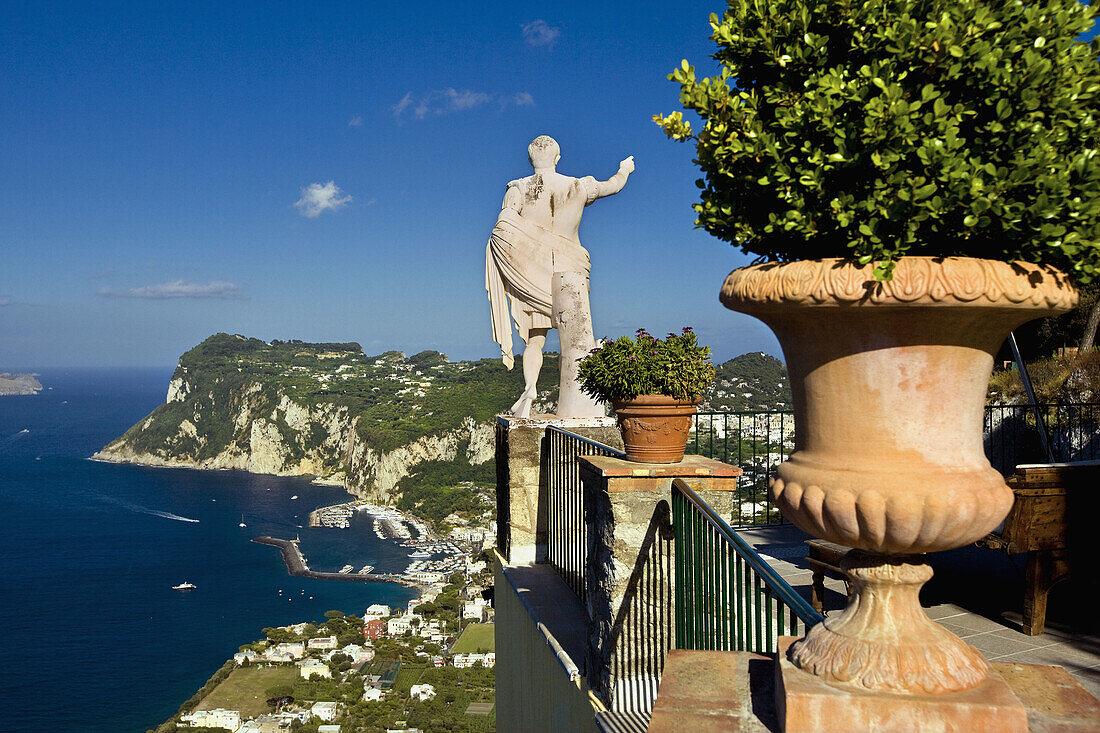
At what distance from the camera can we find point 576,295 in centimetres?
631

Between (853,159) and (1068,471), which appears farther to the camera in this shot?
(1068,471)

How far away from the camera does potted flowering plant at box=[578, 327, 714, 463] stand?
3.61m

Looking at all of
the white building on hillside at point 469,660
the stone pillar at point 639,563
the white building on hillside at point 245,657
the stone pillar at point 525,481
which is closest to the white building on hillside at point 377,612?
the white building on hillside at point 245,657

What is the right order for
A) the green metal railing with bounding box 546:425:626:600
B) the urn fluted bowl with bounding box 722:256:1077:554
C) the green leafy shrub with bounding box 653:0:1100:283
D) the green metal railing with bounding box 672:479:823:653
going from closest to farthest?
the green leafy shrub with bounding box 653:0:1100:283, the urn fluted bowl with bounding box 722:256:1077:554, the green metal railing with bounding box 672:479:823:653, the green metal railing with bounding box 546:425:626:600

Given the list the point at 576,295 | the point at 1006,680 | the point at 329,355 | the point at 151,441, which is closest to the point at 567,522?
the point at 576,295

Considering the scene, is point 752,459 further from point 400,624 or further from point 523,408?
point 400,624

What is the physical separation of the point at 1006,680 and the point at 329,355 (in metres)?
134

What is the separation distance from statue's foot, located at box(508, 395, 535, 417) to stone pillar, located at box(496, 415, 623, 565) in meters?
0.07

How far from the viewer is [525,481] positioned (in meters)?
6.24

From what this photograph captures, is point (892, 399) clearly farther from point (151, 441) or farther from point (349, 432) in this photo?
point (151, 441)

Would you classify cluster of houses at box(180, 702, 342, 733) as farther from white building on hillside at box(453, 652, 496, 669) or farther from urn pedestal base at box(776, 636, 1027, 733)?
urn pedestal base at box(776, 636, 1027, 733)

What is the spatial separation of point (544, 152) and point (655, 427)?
3.65 metres

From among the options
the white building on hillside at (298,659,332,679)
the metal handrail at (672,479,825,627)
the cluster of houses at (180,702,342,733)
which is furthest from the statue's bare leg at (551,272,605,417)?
the white building on hillside at (298,659,332,679)

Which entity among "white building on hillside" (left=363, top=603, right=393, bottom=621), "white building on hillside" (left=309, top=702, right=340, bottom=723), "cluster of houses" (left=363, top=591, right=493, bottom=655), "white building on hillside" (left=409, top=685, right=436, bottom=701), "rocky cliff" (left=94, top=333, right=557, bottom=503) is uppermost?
"rocky cliff" (left=94, top=333, right=557, bottom=503)
